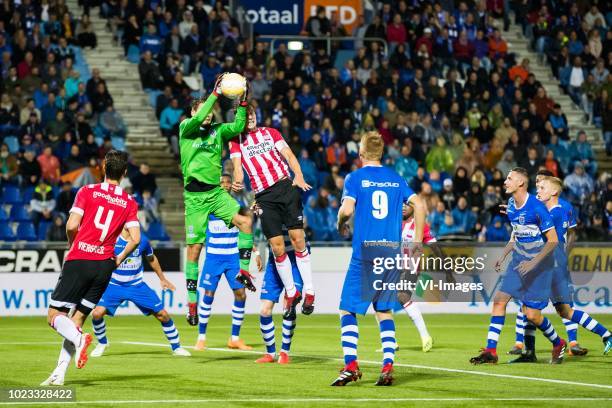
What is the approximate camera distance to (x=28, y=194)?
86.8 ft

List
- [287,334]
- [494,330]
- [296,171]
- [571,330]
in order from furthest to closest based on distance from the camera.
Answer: [571,330]
[287,334]
[494,330]
[296,171]

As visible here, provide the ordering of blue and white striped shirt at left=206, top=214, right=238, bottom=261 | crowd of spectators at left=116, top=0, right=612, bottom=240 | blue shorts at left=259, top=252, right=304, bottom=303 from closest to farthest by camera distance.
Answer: blue shorts at left=259, top=252, right=304, bottom=303 → blue and white striped shirt at left=206, top=214, right=238, bottom=261 → crowd of spectators at left=116, top=0, right=612, bottom=240

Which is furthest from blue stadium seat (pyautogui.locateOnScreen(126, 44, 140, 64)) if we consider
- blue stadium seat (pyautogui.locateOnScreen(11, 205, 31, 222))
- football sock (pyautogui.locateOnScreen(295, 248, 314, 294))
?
football sock (pyautogui.locateOnScreen(295, 248, 314, 294))

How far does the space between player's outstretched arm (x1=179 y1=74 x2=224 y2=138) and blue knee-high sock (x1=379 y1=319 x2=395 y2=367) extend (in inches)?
151

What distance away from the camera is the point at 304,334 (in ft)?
68.9

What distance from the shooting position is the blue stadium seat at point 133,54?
3228 cm

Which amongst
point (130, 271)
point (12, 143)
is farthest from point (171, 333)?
point (12, 143)

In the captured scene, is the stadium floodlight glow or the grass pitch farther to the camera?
the stadium floodlight glow

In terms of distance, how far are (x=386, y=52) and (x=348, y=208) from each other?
75.5 ft

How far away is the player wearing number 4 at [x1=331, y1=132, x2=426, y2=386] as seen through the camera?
39.9 ft

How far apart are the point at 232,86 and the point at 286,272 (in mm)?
2311

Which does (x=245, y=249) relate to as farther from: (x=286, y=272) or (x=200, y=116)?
(x=200, y=116)

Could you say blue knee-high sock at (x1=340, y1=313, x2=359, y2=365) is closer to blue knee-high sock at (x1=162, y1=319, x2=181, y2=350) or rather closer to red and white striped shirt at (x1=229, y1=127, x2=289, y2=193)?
red and white striped shirt at (x1=229, y1=127, x2=289, y2=193)

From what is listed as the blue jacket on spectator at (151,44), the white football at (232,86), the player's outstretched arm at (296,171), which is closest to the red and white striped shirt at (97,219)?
the white football at (232,86)
